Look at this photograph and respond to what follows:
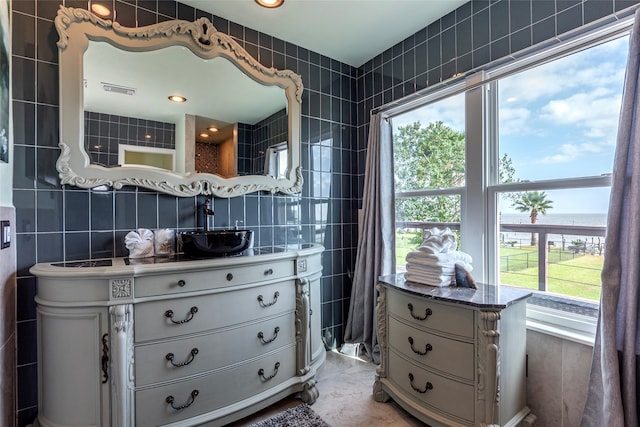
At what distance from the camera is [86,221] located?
1.69 meters

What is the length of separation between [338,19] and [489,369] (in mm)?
2293

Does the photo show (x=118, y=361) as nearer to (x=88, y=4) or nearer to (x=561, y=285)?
(x=88, y=4)

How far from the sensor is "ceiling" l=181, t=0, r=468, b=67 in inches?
78.3

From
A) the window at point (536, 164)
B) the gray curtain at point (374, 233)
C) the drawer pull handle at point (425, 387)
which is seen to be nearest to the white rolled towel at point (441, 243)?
the window at point (536, 164)

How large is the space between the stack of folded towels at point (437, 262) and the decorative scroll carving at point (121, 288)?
4.89ft

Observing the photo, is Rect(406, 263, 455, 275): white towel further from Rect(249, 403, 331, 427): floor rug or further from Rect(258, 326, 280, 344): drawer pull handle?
Rect(249, 403, 331, 427): floor rug

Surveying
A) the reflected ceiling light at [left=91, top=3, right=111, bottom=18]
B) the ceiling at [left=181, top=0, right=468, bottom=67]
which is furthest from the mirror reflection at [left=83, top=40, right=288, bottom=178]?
the ceiling at [left=181, top=0, right=468, bottom=67]

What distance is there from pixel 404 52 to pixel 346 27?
503mm

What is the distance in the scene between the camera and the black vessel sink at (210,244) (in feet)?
5.50

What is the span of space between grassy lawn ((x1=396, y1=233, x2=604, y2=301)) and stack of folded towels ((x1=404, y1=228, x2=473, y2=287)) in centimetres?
25

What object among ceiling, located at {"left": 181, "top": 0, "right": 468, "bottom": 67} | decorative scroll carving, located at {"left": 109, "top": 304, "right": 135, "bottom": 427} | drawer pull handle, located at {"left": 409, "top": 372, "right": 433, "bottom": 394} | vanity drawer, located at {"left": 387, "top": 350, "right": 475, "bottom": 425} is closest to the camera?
decorative scroll carving, located at {"left": 109, "top": 304, "right": 135, "bottom": 427}

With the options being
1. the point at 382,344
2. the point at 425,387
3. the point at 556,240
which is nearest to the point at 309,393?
the point at 382,344

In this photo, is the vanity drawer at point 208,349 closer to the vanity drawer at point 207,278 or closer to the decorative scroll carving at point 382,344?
the vanity drawer at point 207,278

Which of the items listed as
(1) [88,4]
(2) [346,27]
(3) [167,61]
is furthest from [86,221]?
(2) [346,27]
